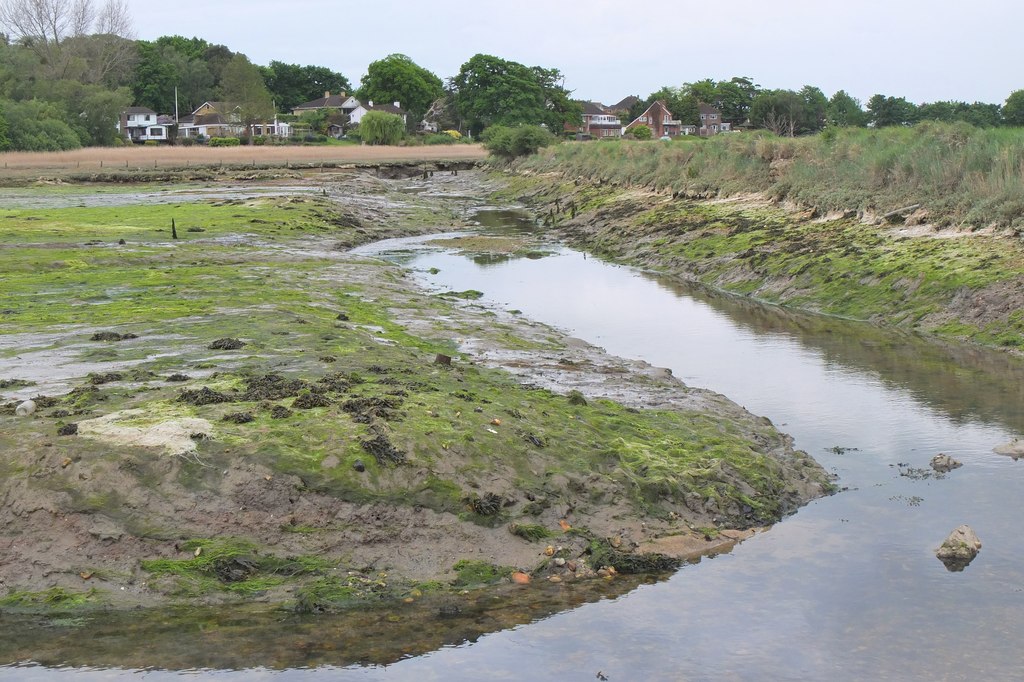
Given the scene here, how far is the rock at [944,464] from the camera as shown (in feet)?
44.5

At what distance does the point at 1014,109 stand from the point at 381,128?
8605 centimetres

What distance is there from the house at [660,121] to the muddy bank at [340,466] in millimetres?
154785

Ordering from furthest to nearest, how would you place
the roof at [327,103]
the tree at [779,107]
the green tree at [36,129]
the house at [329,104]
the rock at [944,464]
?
the roof at [327,103], the house at [329,104], the tree at [779,107], the green tree at [36,129], the rock at [944,464]

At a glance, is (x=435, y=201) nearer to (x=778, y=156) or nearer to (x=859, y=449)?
(x=778, y=156)

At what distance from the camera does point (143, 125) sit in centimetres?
15400

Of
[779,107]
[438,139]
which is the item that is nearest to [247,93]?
[438,139]

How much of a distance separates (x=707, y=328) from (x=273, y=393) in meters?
13.0

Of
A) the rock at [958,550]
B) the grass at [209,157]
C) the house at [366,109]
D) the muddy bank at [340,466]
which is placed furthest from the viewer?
the house at [366,109]

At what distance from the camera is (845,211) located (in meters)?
32.7

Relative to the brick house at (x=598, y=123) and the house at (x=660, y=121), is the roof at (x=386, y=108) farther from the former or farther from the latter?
the house at (x=660, y=121)

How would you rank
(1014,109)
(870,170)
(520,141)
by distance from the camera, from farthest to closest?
1. (520,141)
2. (1014,109)
3. (870,170)

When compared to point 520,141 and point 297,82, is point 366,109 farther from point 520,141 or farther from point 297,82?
point 520,141

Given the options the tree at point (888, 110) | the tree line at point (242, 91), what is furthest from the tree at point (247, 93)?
the tree at point (888, 110)

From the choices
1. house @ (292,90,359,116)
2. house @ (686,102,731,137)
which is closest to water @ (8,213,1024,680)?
house @ (686,102,731,137)
